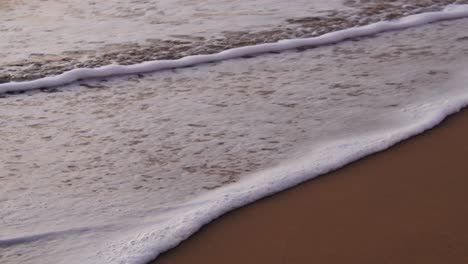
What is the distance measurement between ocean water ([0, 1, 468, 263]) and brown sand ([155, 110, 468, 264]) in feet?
0.29

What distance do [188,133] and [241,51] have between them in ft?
4.42

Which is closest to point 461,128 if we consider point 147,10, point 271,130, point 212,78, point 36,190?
point 271,130

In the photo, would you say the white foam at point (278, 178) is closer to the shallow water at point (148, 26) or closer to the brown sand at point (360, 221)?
the brown sand at point (360, 221)

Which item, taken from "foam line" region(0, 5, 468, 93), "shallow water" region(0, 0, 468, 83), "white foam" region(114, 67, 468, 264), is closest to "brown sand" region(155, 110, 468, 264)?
"white foam" region(114, 67, 468, 264)

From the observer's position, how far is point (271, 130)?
3.65 meters

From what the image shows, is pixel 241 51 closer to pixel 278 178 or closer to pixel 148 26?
pixel 148 26

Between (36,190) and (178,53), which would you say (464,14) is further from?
(36,190)

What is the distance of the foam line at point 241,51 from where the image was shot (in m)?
4.39

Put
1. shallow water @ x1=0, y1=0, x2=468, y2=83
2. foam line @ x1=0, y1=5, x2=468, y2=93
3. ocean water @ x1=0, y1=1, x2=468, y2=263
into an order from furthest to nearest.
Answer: shallow water @ x1=0, y1=0, x2=468, y2=83 → foam line @ x1=0, y1=5, x2=468, y2=93 → ocean water @ x1=0, y1=1, x2=468, y2=263

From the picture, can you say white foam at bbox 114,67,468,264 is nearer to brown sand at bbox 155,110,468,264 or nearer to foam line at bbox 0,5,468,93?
brown sand at bbox 155,110,468,264

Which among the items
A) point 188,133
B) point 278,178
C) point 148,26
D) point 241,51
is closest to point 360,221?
point 278,178

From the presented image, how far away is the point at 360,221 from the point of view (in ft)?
9.28

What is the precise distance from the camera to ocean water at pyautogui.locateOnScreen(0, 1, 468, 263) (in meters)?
2.86

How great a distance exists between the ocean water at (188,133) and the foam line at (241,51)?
0.07 m
